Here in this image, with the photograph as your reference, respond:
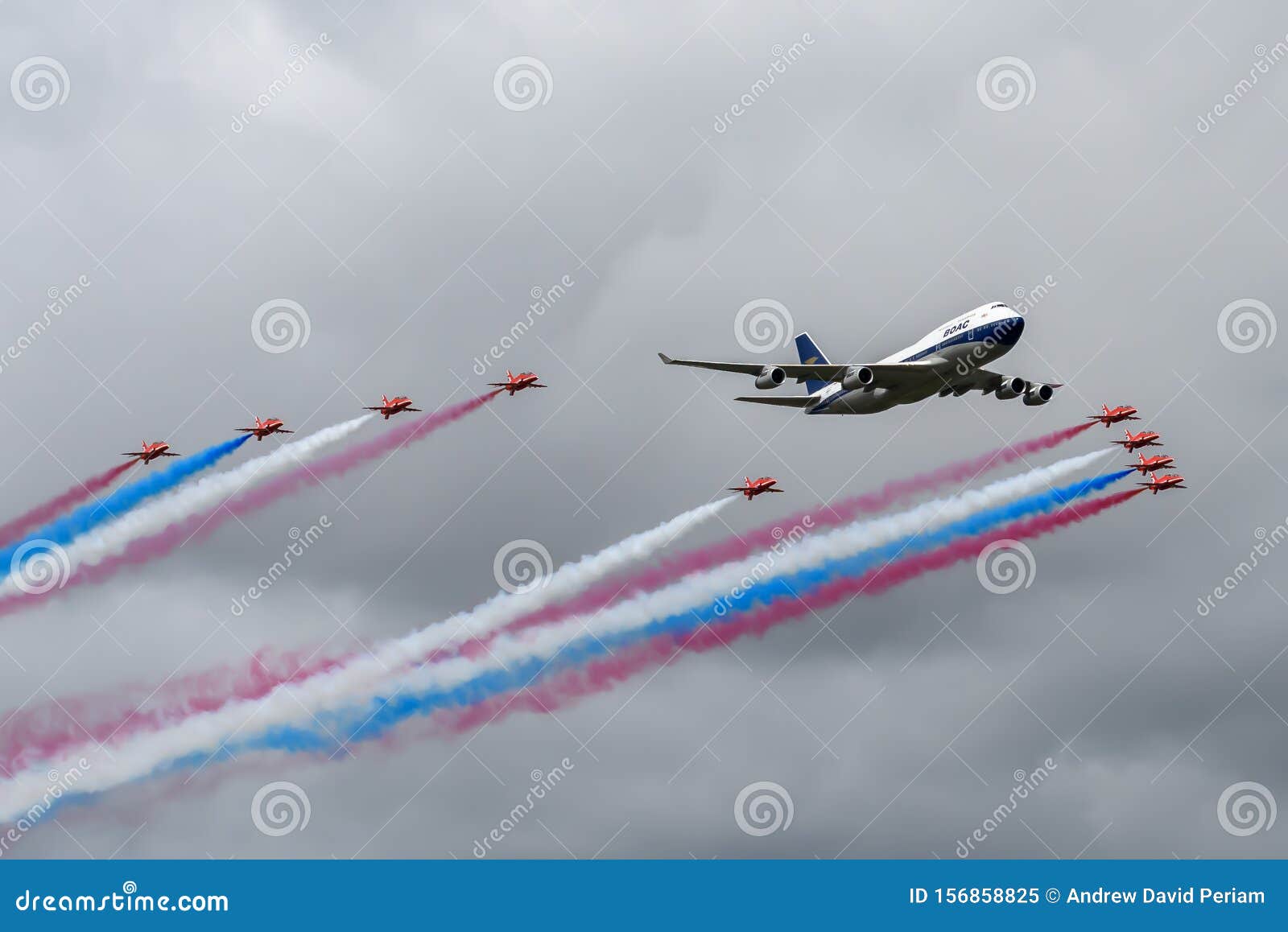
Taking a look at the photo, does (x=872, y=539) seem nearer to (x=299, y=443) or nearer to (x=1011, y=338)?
(x=1011, y=338)

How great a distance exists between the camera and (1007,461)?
5979 inches

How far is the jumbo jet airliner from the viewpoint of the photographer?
5615 inches

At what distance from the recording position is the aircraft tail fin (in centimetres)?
16425

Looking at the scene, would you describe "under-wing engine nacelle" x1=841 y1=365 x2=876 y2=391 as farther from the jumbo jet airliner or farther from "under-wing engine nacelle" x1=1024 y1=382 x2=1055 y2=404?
"under-wing engine nacelle" x1=1024 y1=382 x2=1055 y2=404

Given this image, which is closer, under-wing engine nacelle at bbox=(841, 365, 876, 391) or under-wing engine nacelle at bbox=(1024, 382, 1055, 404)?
under-wing engine nacelle at bbox=(841, 365, 876, 391)

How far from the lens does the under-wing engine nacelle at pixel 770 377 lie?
141375mm

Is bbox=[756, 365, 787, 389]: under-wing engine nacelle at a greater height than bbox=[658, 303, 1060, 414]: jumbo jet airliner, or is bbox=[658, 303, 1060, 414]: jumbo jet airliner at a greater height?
bbox=[658, 303, 1060, 414]: jumbo jet airliner

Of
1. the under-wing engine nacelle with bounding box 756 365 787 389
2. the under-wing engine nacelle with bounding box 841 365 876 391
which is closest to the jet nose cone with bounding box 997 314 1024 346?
the under-wing engine nacelle with bounding box 841 365 876 391

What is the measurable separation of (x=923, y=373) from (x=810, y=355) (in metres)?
21.3

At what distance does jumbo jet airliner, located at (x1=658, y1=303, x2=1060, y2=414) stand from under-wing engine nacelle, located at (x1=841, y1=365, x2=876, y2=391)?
5 centimetres

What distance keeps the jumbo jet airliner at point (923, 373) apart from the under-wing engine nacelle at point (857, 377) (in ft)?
0.18

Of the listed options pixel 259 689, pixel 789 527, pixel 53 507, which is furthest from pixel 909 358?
pixel 53 507

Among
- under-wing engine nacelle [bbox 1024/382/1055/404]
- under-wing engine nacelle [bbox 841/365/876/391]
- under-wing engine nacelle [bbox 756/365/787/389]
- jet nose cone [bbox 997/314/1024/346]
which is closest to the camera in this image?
under-wing engine nacelle [bbox 756/365/787/389]

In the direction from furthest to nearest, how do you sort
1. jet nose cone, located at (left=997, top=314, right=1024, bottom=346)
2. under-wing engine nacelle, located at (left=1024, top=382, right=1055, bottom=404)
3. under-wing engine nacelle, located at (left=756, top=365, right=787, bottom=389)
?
under-wing engine nacelle, located at (left=1024, top=382, right=1055, bottom=404) < jet nose cone, located at (left=997, top=314, right=1024, bottom=346) < under-wing engine nacelle, located at (left=756, top=365, right=787, bottom=389)
